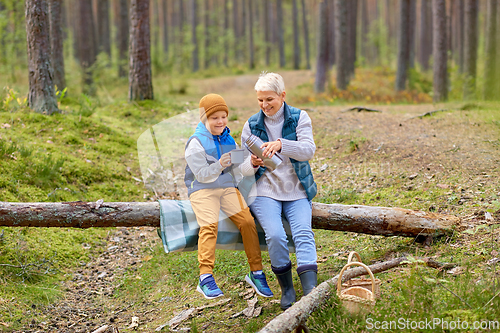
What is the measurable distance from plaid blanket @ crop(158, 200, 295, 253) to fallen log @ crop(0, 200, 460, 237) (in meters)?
0.19

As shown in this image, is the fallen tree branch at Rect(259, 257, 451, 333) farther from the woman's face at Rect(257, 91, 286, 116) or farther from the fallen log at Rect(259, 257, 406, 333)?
the woman's face at Rect(257, 91, 286, 116)

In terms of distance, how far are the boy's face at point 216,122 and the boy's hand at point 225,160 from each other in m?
0.28

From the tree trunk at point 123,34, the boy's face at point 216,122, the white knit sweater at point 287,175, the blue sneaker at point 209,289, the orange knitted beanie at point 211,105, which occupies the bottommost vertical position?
the blue sneaker at point 209,289

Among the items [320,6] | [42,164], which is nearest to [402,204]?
[42,164]

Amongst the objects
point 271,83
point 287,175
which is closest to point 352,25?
point 271,83

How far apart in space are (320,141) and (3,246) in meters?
5.32

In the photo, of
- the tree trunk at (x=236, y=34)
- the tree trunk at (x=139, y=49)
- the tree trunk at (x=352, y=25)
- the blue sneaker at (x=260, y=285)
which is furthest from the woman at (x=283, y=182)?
the tree trunk at (x=236, y=34)

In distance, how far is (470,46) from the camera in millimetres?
12719

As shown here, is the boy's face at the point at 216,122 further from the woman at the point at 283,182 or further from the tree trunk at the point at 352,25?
the tree trunk at the point at 352,25

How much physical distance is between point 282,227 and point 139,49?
25.3ft

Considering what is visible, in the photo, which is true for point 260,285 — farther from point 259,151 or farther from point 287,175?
point 259,151

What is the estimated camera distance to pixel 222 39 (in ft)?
114

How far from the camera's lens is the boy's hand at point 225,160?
332 centimetres

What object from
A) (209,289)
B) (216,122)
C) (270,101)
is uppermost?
(270,101)
